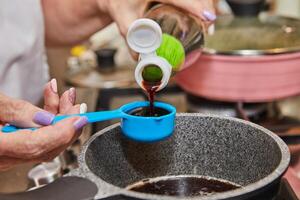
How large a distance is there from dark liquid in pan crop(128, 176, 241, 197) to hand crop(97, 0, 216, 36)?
0.31 metres

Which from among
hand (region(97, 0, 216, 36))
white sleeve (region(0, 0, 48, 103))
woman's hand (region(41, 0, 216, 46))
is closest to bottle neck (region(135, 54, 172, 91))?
hand (region(97, 0, 216, 36))

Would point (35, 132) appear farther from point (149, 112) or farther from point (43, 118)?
point (149, 112)

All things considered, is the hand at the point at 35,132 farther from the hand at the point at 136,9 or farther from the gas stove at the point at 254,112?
the gas stove at the point at 254,112

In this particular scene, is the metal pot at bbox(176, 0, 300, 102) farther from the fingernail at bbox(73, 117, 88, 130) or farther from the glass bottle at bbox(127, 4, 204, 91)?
the fingernail at bbox(73, 117, 88, 130)

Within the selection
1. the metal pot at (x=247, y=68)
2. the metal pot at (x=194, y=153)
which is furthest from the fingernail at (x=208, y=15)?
the metal pot at (x=194, y=153)

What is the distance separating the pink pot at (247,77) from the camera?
3.08 feet

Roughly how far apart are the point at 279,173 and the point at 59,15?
827 millimetres

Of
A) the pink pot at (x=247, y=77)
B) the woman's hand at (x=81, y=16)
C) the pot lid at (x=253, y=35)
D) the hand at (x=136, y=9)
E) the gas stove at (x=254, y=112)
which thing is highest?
the hand at (x=136, y=9)

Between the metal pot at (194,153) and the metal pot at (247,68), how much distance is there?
36cm

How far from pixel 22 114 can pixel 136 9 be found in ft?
1.48

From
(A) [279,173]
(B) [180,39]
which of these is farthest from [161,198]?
(B) [180,39]

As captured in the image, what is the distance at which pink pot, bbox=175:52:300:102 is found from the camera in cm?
94

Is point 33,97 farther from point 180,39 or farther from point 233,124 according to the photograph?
point 233,124

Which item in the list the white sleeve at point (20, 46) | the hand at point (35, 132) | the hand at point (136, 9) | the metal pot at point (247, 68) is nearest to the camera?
the hand at point (35, 132)
